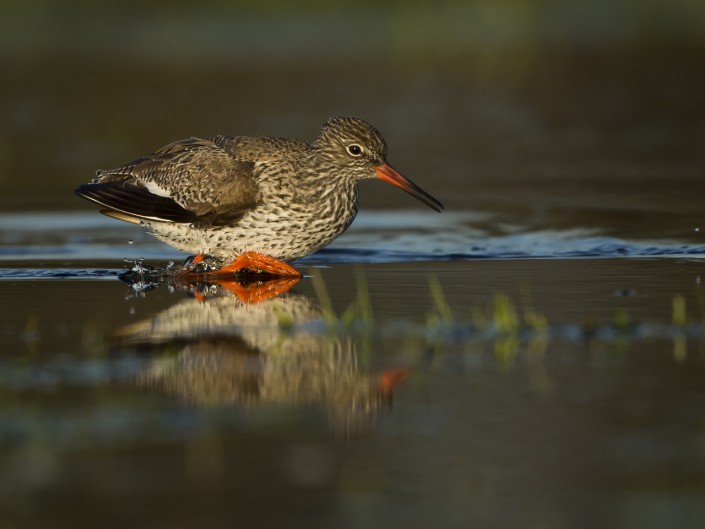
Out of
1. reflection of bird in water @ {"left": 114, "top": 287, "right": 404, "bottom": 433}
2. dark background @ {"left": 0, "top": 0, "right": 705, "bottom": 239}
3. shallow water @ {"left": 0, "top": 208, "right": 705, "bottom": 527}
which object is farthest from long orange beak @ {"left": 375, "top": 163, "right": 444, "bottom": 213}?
dark background @ {"left": 0, "top": 0, "right": 705, "bottom": 239}

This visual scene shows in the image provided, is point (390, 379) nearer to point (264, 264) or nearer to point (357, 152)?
point (264, 264)

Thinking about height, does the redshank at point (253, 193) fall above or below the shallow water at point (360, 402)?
above

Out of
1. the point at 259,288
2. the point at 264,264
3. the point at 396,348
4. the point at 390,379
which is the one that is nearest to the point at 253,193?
the point at 264,264

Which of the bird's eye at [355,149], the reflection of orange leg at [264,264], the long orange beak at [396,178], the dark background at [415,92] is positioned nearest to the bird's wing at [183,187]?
the reflection of orange leg at [264,264]

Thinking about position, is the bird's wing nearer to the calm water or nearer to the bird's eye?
the calm water

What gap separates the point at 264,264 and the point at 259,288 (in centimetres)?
40

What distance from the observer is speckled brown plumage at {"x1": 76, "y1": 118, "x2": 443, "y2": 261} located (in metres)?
9.58

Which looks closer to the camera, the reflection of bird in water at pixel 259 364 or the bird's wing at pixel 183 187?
the reflection of bird in water at pixel 259 364

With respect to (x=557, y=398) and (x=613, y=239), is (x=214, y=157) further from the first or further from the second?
(x=557, y=398)

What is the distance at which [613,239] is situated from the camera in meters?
10.9

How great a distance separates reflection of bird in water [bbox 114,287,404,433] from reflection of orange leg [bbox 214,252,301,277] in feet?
4.80

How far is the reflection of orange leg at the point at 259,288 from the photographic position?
8.82 meters

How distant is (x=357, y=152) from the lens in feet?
33.0

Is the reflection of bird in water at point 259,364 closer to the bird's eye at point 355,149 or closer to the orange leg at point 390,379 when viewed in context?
the orange leg at point 390,379
